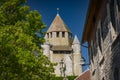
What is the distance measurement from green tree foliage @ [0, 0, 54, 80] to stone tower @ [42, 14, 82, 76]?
313 feet

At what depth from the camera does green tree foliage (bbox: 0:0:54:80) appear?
50.3ft

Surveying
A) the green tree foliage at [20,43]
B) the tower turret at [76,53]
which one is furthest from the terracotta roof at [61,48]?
the green tree foliage at [20,43]

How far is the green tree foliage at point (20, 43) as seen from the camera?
1534cm

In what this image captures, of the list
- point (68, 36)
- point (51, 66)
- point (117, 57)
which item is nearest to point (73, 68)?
point (68, 36)

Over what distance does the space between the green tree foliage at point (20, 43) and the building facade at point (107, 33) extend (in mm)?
2826

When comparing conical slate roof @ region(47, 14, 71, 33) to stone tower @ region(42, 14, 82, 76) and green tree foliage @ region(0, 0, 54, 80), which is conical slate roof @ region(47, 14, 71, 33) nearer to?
stone tower @ region(42, 14, 82, 76)

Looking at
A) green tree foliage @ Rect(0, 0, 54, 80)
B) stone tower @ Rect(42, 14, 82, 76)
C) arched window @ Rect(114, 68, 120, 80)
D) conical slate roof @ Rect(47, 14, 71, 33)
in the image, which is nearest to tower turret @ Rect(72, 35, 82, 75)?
stone tower @ Rect(42, 14, 82, 76)

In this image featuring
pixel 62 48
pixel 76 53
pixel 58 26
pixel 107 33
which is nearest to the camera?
pixel 107 33

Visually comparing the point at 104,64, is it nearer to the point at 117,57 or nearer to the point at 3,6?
the point at 117,57

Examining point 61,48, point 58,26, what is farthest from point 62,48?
point 58,26

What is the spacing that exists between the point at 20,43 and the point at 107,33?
3.93m

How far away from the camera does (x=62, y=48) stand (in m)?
123

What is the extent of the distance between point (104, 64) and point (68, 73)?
101627mm

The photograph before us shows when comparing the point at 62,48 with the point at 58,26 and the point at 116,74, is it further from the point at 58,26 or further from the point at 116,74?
the point at 116,74
